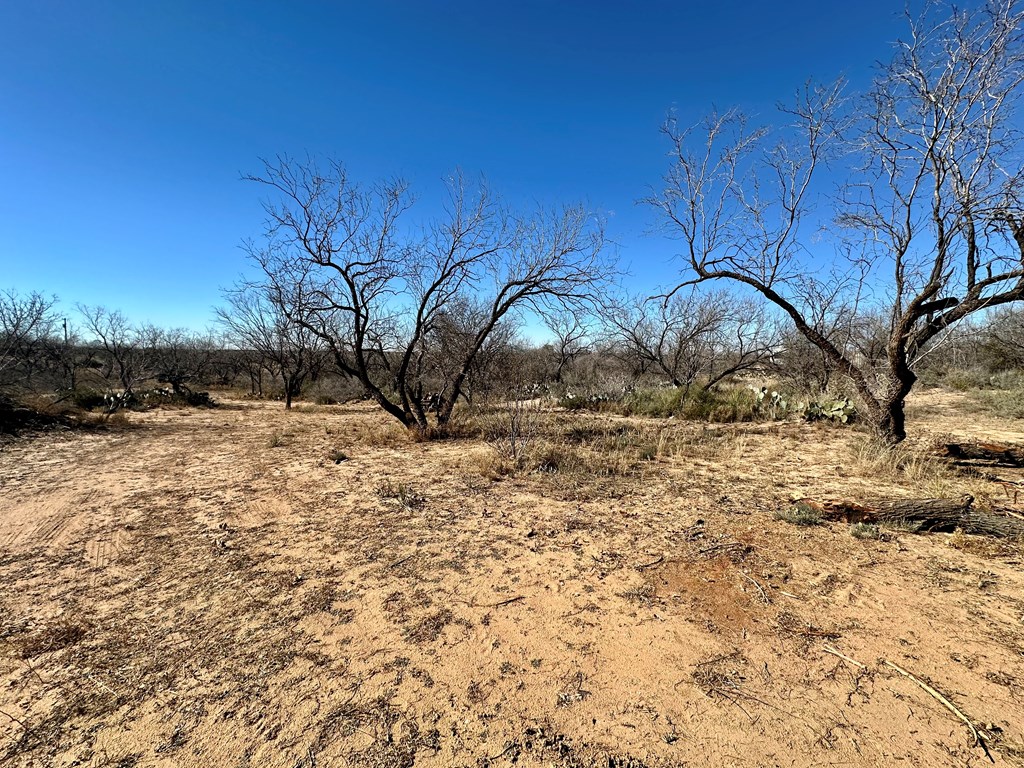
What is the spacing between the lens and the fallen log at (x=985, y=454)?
6242mm

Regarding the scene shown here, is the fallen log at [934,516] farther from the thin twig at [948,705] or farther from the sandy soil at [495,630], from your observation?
the thin twig at [948,705]

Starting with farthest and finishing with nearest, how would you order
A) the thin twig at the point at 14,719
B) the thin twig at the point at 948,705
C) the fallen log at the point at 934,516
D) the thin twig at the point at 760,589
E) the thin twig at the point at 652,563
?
the fallen log at the point at 934,516, the thin twig at the point at 652,563, the thin twig at the point at 760,589, the thin twig at the point at 14,719, the thin twig at the point at 948,705

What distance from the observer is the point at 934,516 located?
399cm

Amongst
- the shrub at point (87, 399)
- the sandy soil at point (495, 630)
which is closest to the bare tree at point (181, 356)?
the shrub at point (87, 399)

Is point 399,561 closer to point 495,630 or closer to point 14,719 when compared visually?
point 495,630

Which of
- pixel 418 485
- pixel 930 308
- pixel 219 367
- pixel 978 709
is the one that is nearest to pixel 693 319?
pixel 930 308

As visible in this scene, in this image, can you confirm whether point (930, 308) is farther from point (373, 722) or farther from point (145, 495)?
point (145, 495)

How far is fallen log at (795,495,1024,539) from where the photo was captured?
12.4 feet

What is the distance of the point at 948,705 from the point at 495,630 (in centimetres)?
227

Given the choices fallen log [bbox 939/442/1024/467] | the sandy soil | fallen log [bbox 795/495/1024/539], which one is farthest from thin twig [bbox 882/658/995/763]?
fallen log [bbox 939/442/1024/467]

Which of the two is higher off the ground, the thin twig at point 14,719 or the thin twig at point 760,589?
the thin twig at point 760,589

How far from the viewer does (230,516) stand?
4680 millimetres

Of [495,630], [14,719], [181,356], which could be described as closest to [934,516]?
[495,630]

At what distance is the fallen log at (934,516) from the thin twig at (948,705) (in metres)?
2.35
